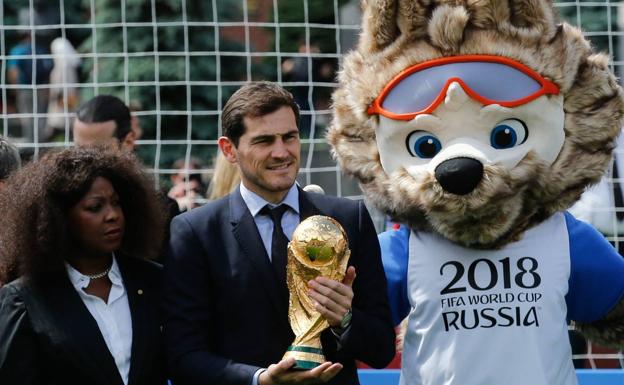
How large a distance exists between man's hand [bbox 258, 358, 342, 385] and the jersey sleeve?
95 centimetres

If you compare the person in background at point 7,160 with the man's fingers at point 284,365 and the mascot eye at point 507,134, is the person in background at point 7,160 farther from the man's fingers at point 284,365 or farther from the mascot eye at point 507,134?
the mascot eye at point 507,134

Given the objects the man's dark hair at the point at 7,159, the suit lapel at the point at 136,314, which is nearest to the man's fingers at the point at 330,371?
the suit lapel at the point at 136,314

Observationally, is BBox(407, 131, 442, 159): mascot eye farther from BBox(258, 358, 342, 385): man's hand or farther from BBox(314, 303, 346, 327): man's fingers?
BBox(258, 358, 342, 385): man's hand

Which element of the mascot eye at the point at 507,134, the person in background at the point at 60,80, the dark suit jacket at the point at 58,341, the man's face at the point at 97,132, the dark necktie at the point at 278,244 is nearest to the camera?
the dark suit jacket at the point at 58,341

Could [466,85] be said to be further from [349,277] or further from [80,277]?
[80,277]

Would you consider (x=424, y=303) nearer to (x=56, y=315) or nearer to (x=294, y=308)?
(x=294, y=308)

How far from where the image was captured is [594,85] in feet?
13.9

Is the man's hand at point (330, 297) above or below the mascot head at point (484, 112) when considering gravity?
below

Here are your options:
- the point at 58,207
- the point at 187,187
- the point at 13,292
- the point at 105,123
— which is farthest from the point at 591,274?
the point at 187,187

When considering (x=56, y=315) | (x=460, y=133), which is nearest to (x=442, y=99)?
(x=460, y=133)

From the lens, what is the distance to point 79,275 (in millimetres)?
3994

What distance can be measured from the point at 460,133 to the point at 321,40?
4592 millimetres

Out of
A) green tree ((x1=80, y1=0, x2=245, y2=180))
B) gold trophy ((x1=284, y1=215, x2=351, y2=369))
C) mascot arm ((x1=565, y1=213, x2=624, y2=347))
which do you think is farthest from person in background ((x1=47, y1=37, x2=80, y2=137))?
gold trophy ((x1=284, y1=215, x2=351, y2=369))

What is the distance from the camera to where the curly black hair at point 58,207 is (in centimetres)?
393
